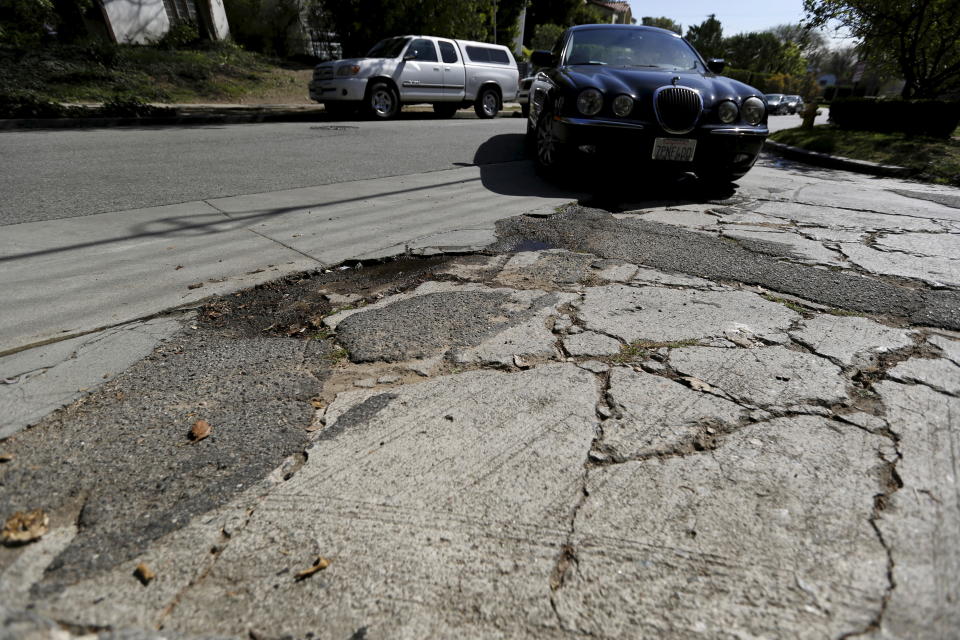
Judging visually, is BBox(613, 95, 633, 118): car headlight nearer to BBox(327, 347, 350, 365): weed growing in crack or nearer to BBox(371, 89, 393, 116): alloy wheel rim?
BBox(327, 347, 350, 365): weed growing in crack

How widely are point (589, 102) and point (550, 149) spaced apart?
31.3 inches

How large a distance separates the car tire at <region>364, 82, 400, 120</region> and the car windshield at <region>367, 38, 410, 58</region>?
2.92 ft

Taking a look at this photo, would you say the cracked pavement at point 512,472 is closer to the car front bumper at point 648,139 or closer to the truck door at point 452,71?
the car front bumper at point 648,139

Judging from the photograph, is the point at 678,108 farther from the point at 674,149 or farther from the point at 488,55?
the point at 488,55

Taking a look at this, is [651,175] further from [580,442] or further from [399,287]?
[580,442]

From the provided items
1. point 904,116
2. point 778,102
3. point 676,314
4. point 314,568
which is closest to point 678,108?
point 676,314

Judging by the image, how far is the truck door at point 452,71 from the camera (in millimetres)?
13047

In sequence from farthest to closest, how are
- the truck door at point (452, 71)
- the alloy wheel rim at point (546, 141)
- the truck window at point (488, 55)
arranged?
the truck window at point (488, 55), the truck door at point (452, 71), the alloy wheel rim at point (546, 141)

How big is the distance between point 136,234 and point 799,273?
15.2 feet

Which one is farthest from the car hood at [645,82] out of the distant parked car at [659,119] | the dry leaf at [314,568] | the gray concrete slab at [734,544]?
the dry leaf at [314,568]

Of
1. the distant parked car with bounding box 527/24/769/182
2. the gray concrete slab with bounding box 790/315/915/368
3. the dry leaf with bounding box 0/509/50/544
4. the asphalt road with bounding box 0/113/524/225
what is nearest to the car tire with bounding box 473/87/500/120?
the asphalt road with bounding box 0/113/524/225

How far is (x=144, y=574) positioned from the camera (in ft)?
4.39

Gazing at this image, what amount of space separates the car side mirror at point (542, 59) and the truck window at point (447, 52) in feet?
24.5

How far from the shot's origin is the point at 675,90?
194 inches
